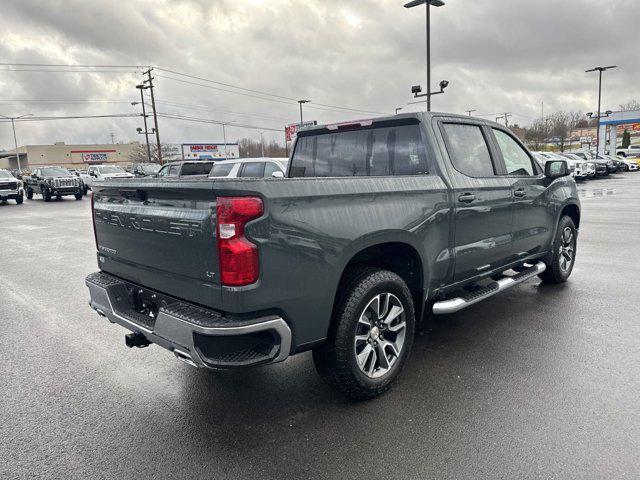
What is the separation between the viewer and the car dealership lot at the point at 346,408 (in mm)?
2590

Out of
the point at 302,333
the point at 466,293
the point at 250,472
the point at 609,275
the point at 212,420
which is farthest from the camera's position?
the point at 609,275

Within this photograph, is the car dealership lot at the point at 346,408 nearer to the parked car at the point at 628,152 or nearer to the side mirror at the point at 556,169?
the side mirror at the point at 556,169

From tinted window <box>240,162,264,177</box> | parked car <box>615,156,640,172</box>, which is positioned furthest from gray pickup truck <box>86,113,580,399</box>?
parked car <box>615,156,640,172</box>

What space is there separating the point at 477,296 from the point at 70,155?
10998cm

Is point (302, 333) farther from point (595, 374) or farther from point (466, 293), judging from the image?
point (595, 374)

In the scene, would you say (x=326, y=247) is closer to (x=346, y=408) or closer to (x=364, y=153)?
(x=346, y=408)

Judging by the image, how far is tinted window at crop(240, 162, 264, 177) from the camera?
1320cm

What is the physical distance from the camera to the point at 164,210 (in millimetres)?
2863

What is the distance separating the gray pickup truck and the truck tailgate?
1 cm

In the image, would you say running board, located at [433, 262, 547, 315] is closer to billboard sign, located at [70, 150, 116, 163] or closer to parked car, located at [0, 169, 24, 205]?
parked car, located at [0, 169, 24, 205]

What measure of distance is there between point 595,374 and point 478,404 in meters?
1.06

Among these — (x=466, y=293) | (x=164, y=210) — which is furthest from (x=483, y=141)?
(x=164, y=210)

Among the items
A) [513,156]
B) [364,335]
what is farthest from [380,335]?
[513,156]

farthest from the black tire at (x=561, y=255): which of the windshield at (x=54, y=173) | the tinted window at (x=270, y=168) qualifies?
the windshield at (x=54, y=173)
